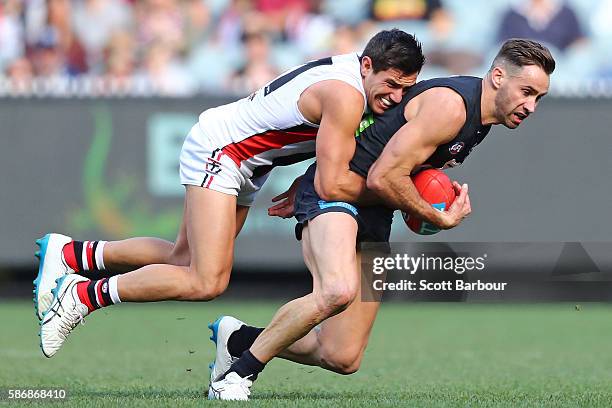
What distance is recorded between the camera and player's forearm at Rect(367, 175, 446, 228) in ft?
22.6

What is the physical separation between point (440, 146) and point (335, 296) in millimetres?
1041

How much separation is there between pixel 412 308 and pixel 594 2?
4204 mm

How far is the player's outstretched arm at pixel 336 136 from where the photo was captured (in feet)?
22.6

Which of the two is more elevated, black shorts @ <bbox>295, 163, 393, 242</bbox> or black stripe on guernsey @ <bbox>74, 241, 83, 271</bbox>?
black shorts @ <bbox>295, 163, 393, 242</bbox>

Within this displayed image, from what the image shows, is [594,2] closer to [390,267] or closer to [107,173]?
[107,173]

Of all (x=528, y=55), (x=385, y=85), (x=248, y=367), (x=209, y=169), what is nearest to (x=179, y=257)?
(x=209, y=169)

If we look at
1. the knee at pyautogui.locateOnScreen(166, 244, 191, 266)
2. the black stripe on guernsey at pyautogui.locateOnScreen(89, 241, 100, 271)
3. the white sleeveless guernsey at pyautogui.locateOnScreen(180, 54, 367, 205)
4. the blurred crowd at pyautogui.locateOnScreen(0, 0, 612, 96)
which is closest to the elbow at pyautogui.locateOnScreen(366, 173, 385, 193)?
the white sleeveless guernsey at pyautogui.locateOnScreen(180, 54, 367, 205)

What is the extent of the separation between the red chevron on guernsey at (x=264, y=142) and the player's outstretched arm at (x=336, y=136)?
1.28 feet

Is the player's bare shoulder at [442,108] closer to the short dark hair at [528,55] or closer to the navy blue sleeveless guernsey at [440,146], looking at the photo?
the navy blue sleeveless guernsey at [440,146]

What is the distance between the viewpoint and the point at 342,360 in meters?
7.33

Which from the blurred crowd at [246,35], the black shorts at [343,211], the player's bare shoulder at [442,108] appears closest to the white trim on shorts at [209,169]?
the black shorts at [343,211]

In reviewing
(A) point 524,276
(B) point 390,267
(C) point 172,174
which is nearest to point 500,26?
(A) point 524,276

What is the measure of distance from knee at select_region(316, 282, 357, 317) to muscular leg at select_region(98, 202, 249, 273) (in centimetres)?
120

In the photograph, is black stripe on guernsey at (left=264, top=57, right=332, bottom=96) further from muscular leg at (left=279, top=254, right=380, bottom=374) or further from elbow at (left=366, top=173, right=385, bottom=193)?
muscular leg at (left=279, top=254, right=380, bottom=374)
